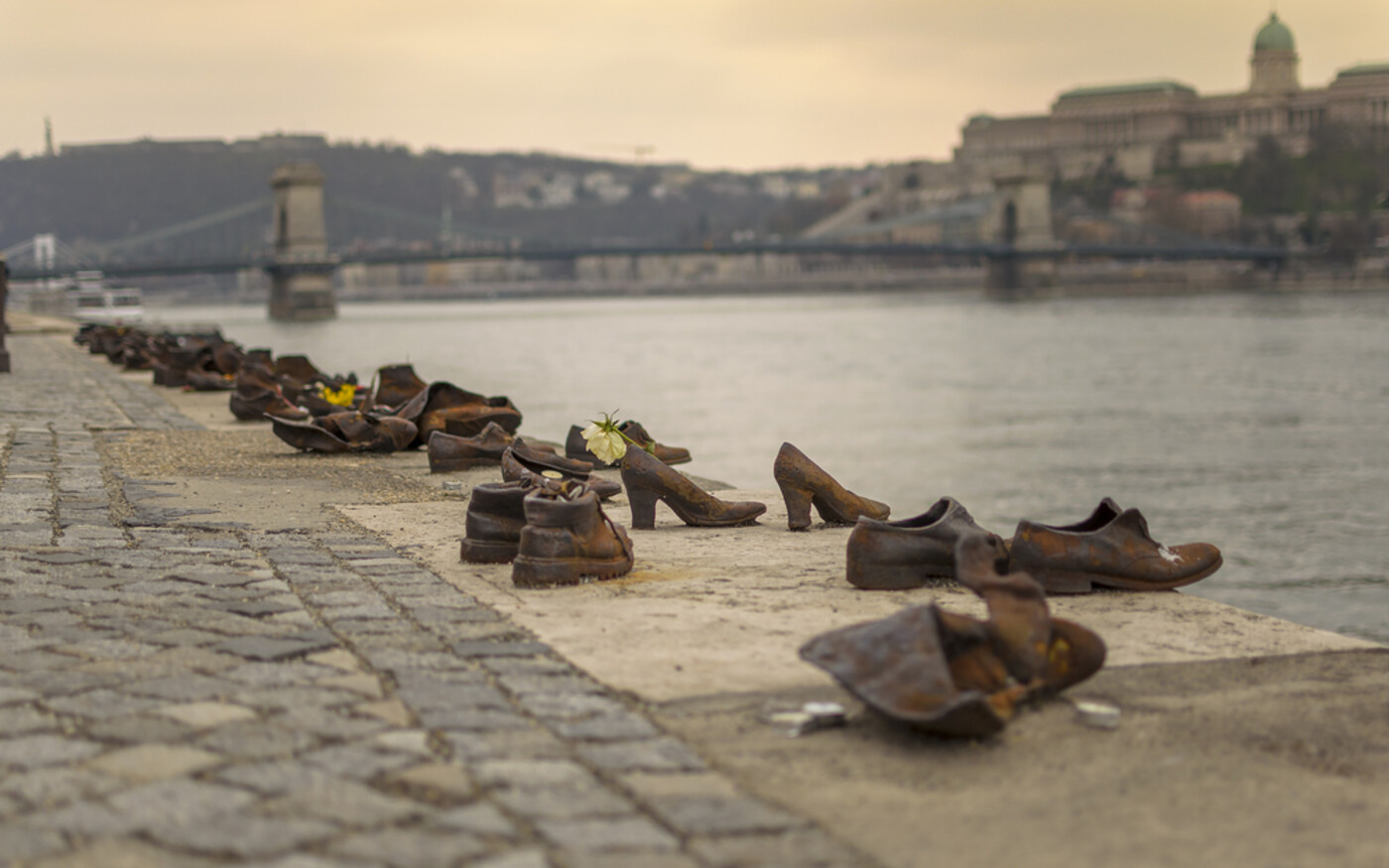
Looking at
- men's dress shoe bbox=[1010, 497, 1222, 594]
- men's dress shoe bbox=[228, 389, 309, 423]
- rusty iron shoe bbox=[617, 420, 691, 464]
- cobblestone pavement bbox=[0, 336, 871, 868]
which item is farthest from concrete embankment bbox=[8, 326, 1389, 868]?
men's dress shoe bbox=[228, 389, 309, 423]

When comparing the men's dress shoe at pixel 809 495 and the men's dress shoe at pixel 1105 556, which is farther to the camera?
the men's dress shoe at pixel 809 495

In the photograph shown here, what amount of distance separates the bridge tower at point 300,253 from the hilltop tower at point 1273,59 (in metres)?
106

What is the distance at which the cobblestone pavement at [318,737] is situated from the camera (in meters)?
2.44

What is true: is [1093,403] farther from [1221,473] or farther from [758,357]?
[758,357]

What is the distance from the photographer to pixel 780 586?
4426mm

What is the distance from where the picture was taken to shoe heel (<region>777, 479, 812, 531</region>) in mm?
5406

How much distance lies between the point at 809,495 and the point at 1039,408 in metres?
27.3

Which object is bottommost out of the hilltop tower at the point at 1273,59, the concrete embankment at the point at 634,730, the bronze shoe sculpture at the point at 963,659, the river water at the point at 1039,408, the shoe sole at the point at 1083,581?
the river water at the point at 1039,408

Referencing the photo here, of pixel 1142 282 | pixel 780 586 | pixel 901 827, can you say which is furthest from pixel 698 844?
pixel 1142 282

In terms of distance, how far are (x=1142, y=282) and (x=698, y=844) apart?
377ft

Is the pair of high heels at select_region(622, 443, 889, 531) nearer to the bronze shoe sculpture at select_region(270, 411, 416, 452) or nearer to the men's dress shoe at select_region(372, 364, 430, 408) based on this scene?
the bronze shoe sculpture at select_region(270, 411, 416, 452)

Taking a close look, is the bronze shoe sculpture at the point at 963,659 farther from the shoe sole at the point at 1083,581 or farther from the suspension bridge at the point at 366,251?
the suspension bridge at the point at 366,251

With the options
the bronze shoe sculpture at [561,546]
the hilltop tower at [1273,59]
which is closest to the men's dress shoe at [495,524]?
the bronze shoe sculpture at [561,546]

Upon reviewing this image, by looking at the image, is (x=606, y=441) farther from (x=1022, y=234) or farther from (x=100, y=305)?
(x=1022, y=234)
